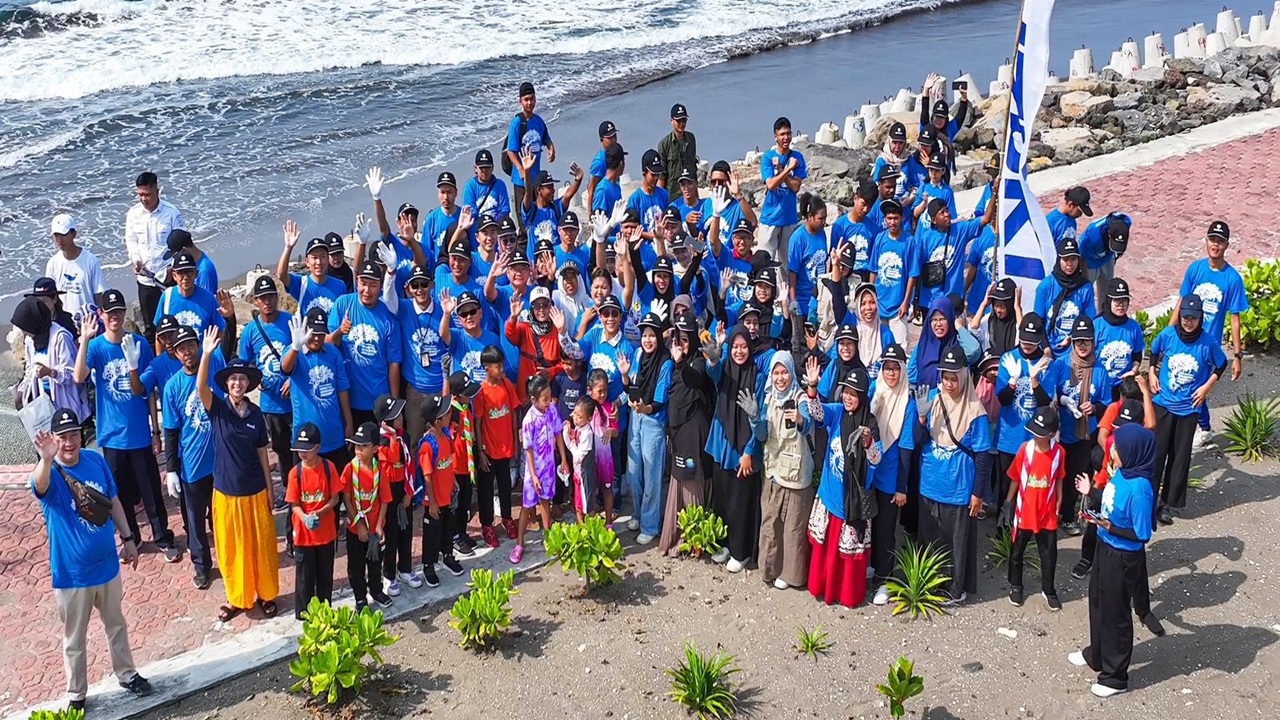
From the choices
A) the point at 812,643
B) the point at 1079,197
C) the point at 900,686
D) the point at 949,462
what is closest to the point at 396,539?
the point at 812,643

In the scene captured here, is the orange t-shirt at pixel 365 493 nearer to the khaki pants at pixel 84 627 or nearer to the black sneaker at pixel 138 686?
the khaki pants at pixel 84 627

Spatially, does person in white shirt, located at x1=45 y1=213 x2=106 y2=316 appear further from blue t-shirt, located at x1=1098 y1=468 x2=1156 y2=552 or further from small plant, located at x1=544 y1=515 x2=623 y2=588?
blue t-shirt, located at x1=1098 y1=468 x2=1156 y2=552

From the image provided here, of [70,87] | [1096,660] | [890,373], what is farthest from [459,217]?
[70,87]

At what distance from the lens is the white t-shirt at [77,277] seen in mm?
10188

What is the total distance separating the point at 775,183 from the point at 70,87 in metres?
21.4

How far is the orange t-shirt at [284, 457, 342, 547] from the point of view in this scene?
7.58 m

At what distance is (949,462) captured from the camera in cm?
790

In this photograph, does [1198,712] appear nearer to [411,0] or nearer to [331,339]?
[331,339]

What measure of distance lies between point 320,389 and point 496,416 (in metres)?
1.33

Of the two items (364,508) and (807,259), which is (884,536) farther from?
(364,508)

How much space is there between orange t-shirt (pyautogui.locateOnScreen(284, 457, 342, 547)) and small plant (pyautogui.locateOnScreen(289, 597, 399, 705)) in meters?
0.45

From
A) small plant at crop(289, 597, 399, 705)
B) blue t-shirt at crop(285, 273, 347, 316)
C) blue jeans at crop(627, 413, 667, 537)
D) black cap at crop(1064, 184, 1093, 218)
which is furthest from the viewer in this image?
black cap at crop(1064, 184, 1093, 218)

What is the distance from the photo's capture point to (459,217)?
11297mm

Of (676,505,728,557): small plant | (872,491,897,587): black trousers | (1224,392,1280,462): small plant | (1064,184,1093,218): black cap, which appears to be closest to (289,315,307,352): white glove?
(676,505,728,557): small plant
